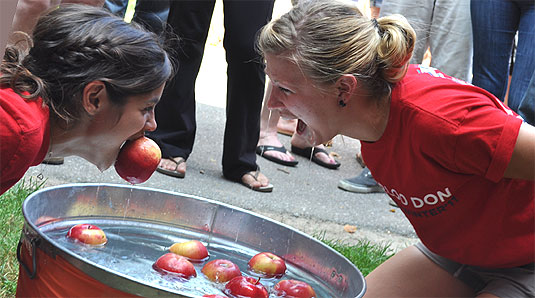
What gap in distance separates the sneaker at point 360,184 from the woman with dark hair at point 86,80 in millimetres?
2576

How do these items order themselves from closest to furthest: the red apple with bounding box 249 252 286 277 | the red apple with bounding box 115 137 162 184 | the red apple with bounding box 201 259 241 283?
→ 1. the red apple with bounding box 201 259 241 283
2. the red apple with bounding box 249 252 286 277
3. the red apple with bounding box 115 137 162 184

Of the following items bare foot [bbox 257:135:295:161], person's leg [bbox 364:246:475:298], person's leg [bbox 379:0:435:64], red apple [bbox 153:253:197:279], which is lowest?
bare foot [bbox 257:135:295:161]

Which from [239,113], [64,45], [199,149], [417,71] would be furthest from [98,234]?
[199,149]

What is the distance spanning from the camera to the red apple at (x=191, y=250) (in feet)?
6.59

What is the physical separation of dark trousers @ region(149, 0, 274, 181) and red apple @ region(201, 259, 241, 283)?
211cm

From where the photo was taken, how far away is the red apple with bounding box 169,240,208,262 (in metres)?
2.01

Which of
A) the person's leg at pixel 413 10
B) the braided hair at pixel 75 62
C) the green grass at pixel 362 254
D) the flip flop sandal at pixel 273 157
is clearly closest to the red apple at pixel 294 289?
the braided hair at pixel 75 62

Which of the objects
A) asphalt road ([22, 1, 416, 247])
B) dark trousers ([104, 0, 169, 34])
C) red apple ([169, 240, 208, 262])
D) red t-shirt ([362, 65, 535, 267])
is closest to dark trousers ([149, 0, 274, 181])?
asphalt road ([22, 1, 416, 247])

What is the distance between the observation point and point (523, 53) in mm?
3902

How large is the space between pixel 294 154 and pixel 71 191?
3289mm

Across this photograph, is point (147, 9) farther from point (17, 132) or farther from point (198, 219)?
point (17, 132)

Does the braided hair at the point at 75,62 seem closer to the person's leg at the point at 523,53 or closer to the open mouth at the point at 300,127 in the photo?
the open mouth at the point at 300,127

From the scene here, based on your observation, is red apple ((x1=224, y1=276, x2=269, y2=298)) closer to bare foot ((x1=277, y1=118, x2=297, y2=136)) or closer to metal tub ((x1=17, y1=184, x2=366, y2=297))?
metal tub ((x1=17, y1=184, x2=366, y2=297))

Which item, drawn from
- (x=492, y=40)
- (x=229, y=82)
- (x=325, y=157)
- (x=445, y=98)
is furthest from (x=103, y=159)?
(x=325, y=157)
